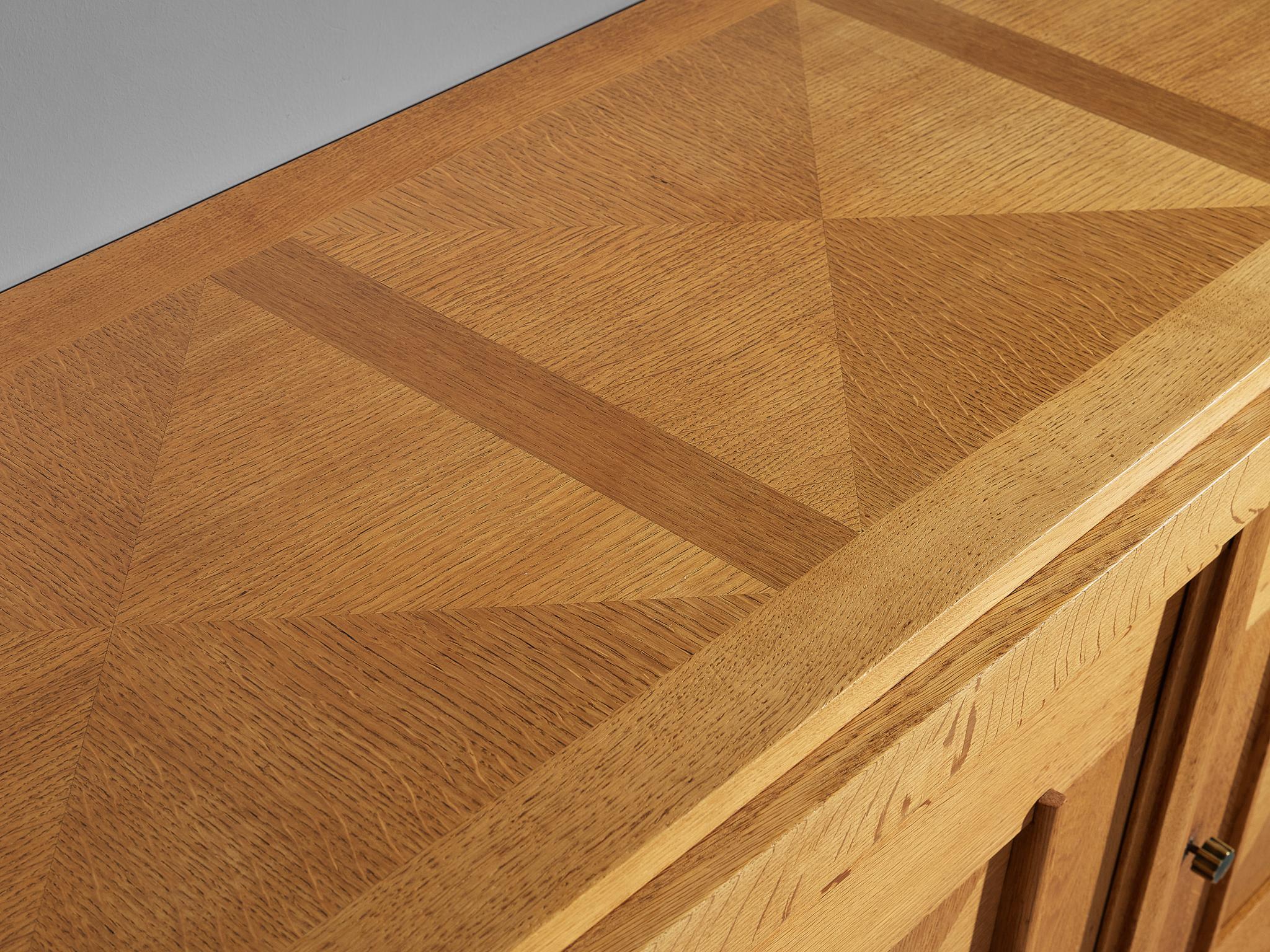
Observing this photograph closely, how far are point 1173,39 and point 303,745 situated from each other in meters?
0.72

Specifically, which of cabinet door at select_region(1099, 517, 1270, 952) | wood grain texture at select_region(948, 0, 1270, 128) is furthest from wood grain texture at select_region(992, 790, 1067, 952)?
wood grain texture at select_region(948, 0, 1270, 128)

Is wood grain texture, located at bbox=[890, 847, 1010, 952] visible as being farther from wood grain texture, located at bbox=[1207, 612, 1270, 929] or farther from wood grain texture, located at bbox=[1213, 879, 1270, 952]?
wood grain texture, located at bbox=[1213, 879, 1270, 952]

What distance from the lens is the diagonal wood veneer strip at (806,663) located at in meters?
0.40

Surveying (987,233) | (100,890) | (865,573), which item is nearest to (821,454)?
(865,573)

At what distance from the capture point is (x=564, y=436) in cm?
57

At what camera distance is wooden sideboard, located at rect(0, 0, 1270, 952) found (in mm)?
429

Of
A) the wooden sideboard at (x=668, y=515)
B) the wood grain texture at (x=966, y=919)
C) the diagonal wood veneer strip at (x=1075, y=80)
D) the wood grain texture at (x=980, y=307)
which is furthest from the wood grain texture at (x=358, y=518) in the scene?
the diagonal wood veneer strip at (x=1075, y=80)

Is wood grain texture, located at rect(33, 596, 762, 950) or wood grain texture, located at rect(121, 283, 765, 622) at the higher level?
wood grain texture, located at rect(121, 283, 765, 622)

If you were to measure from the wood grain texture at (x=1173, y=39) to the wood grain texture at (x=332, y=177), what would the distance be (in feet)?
0.60

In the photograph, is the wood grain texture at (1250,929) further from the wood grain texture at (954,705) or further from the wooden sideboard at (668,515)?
the wood grain texture at (954,705)

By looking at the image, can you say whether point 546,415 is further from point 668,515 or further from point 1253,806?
point 1253,806

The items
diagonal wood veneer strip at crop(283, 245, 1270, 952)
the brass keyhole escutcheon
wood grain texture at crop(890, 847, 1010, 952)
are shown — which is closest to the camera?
diagonal wood veneer strip at crop(283, 245, 1270, 952)

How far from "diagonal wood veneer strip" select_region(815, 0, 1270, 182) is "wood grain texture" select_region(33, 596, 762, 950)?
45 centimetres

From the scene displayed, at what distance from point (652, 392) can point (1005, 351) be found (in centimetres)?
16
